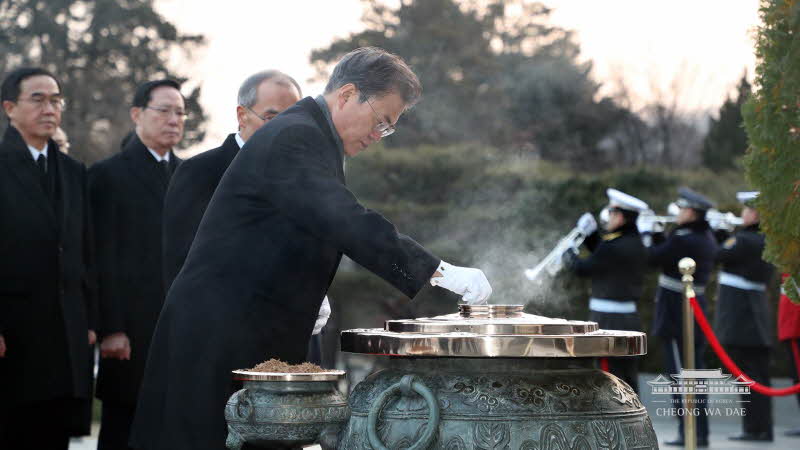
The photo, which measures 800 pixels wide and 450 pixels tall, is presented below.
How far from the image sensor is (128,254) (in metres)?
5.39

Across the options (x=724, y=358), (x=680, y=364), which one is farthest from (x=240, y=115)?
(x=680, y=364)

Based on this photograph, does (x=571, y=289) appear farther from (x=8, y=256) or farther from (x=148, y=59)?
(x=148, y=59)

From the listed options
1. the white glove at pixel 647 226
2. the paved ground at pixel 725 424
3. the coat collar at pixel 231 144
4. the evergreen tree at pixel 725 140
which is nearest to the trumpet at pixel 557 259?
the white glove at pixel 647 226

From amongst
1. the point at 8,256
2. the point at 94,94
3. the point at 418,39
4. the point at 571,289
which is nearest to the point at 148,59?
the point at 94,94

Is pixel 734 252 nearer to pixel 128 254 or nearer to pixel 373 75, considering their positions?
pixel 128 254

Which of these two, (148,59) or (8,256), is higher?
(148,59)

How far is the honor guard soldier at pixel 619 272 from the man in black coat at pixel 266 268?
5643 mm

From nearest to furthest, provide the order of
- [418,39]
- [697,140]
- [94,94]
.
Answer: [94,94] → [418,39] → [697,140]

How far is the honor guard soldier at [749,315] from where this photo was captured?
8.77m

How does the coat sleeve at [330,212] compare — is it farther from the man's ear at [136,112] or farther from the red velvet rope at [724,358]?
the red velvet rope at [724,358]

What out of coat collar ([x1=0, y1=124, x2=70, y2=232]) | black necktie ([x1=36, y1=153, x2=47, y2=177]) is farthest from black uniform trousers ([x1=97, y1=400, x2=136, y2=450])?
black necktie ([x1=36, y1=153, x2=47, y2=177])

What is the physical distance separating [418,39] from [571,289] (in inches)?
563

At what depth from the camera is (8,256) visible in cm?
502

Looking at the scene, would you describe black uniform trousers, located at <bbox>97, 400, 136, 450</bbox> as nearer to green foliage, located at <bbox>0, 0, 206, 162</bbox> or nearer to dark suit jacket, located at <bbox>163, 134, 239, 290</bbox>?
dark suit jacket, located at <bbox>163, 134, 239, 290</bbox>
